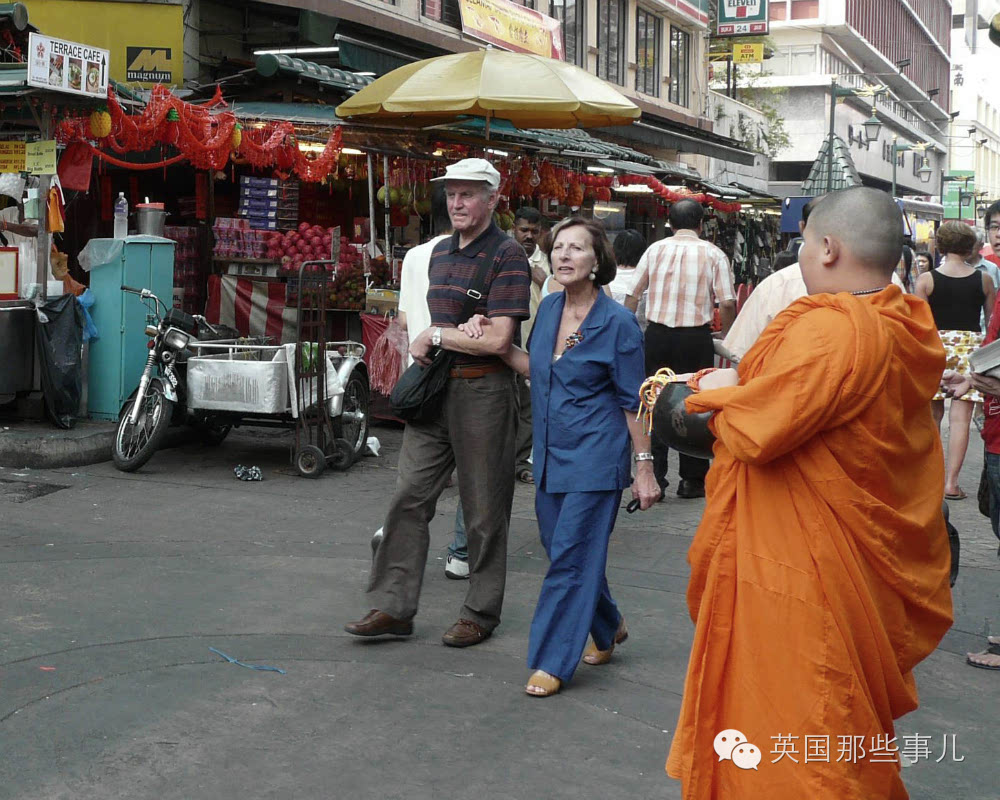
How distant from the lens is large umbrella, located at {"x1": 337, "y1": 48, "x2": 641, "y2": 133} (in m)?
10.1

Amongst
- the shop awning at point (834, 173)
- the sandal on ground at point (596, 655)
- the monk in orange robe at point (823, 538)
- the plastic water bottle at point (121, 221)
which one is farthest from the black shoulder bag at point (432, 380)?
the shop awning at point (834, 173)

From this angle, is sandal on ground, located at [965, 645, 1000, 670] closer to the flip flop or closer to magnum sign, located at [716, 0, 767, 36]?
the flip flop

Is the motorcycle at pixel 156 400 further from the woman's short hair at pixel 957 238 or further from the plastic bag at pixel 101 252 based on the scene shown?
the woman's short hair at pixel 957 238

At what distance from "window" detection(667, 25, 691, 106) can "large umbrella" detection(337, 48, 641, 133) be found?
22512 mm

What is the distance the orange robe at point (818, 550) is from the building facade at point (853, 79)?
41.4 metres

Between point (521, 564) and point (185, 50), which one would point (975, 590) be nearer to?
point (521, 564)

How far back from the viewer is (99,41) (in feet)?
49.6

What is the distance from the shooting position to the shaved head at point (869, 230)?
301 cm

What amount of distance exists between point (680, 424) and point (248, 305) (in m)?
9.92

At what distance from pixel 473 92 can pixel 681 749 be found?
25.6ft

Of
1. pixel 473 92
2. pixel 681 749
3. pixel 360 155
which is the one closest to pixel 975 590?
pixel 681 749

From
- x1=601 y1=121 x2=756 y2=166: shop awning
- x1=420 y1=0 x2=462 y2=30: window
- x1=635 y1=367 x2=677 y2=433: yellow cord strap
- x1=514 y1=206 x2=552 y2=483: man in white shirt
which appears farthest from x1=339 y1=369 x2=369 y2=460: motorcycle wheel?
x1=601 y1=121 x2=756 y2=166: shop awning

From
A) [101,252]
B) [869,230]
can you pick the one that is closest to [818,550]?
[869,230]

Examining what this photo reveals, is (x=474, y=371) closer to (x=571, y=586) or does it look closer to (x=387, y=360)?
(x=571, y=586)
